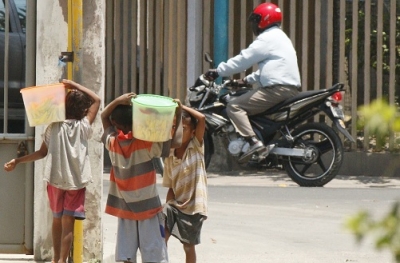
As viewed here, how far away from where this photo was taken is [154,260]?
514cm

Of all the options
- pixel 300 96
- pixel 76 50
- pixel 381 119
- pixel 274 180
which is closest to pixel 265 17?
pixel 300 96

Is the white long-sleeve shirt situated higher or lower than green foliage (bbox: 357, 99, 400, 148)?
higher

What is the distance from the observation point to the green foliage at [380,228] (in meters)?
1.26

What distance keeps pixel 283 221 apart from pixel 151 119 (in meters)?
Answer: 3.45

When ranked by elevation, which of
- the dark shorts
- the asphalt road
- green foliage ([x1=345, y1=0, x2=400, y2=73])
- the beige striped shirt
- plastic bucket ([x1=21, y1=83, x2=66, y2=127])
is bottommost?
the asphalt road

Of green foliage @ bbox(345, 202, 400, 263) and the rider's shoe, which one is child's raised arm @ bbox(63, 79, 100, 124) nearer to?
green foliage @ bbox(345, 202, 400, 263)

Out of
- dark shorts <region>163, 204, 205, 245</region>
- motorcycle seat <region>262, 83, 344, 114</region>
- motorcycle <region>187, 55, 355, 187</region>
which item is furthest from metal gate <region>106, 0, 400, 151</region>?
dark shorts <region>163, 204, 205, 245</region>

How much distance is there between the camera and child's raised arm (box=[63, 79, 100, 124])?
5488 mm

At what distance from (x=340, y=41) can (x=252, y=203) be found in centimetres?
385

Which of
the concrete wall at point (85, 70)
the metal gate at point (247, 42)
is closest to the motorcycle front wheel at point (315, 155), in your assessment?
the metal gate at point (247, 42)

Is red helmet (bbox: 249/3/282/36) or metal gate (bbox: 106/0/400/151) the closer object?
red helmet (bbox: 249/3/282/36)

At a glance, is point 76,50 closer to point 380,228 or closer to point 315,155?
point 380,228

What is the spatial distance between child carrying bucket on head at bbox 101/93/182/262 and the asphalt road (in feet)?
3.54

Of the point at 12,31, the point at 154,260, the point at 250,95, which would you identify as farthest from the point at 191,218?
the point at 250,95
